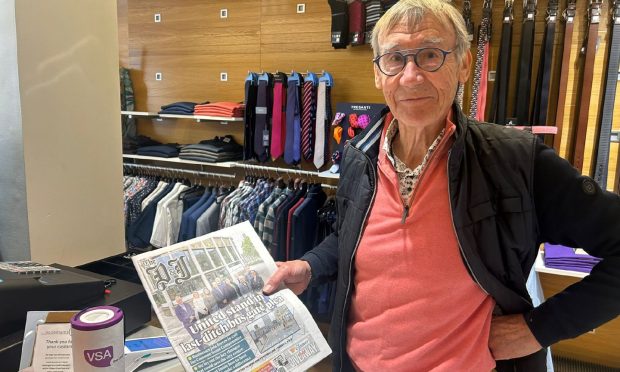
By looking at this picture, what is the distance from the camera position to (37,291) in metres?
1.12

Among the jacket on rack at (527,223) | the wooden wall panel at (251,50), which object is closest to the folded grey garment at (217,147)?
the wooden wall panel at (251,50)

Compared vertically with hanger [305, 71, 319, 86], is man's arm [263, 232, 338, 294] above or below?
below

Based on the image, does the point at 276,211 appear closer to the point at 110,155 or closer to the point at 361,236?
the point at 110,155

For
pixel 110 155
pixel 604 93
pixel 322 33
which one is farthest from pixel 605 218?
pixel 322 33

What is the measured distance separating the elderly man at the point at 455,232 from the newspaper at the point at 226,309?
0.24 feet

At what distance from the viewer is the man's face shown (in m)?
1.04

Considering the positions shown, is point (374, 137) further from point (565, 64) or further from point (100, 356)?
point (565, 64)

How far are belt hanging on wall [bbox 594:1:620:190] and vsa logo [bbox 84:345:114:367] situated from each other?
270 centimetres

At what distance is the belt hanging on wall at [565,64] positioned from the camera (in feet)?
8.61

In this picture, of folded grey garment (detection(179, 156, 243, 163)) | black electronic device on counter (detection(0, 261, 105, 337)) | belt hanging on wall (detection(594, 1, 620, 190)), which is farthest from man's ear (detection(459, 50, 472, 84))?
folded grey garment (detection(179, 156, 243, 163))

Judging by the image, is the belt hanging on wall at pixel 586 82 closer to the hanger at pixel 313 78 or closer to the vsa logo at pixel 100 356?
the hanger at pixel 313 78

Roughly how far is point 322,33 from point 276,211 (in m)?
1.44

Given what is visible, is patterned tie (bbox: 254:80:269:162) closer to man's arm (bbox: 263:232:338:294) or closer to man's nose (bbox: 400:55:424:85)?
man's arm (bbox: 263:232:338:294)

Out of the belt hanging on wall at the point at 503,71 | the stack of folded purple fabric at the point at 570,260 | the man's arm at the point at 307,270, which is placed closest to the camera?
the man's arm at the point at 307,270
